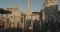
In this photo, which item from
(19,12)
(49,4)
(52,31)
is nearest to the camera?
(52,31)

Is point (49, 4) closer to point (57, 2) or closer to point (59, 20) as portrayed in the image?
point (57, 2)

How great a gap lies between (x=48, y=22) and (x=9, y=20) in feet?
30.3

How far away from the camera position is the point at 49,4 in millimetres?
32000

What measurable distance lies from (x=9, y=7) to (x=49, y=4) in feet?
33.6

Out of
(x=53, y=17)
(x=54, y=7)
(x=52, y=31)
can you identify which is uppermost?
(x=54, y=7)

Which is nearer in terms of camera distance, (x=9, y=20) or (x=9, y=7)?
(x=9, y=20)

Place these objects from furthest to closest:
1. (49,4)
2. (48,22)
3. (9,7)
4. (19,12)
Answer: (19,12) → (9,7) → (49,4) → (48,22)

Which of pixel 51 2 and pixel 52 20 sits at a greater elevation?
pixel 51 2

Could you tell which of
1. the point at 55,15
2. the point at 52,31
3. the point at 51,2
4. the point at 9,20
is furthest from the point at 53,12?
the point at 9,20

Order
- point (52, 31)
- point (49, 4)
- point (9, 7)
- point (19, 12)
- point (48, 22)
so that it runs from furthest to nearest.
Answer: point (19, 12) < point (9, 7) < point (49, 4) < point (48, 22) < point (52, 31)

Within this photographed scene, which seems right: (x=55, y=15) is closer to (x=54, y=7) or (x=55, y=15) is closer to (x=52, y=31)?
(x=54, y=7)

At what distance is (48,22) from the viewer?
29688mm

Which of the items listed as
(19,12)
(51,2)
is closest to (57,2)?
(51,2)

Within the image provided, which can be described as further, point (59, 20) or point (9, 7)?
point (9, 7)
